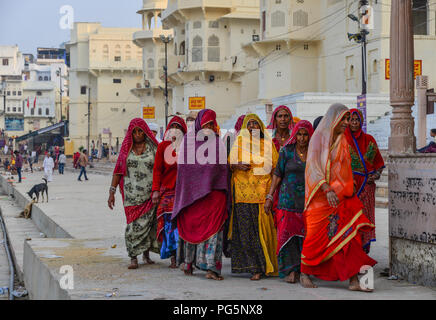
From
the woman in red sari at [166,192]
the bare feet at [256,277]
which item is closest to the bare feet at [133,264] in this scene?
the woman in red sari at [166,192]

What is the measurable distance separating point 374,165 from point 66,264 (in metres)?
2.98

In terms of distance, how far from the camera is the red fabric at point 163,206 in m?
7.04

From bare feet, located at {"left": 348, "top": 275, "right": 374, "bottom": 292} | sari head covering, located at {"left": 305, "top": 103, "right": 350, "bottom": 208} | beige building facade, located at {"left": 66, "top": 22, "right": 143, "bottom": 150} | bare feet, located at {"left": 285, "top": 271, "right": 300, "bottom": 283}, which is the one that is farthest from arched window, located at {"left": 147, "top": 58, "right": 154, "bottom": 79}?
bare feet, located at {"left": 348, "top": 275, "right": 374, "bottom": 292}

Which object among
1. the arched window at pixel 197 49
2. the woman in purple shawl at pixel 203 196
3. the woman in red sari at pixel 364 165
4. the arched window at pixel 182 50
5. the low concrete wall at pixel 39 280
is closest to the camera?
the low concrete wall at pixel 39 280

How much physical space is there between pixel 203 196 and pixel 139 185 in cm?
101

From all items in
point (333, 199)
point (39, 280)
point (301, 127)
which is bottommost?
point (39, 280)

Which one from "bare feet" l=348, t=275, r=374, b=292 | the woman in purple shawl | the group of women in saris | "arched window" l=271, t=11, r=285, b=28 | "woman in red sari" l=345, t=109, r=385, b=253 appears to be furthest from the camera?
"arched window" l=271, t=11, r=285, b=28

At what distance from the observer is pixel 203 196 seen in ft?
20.8

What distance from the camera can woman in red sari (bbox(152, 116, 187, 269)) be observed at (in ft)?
23.0

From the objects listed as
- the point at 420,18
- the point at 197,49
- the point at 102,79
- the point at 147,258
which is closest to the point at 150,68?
the point at 197,49

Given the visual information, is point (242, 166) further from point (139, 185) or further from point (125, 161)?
point (125, 161)

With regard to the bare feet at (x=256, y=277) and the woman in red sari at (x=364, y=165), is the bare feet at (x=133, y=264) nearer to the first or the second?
the bare feet at (x=256, y=277)

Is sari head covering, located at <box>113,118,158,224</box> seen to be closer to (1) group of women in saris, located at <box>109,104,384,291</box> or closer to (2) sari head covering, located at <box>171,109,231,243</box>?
(1) group of women in saris, located at <box>109,104,384,291</box>

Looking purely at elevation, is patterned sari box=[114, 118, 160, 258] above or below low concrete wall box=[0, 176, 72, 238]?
above
